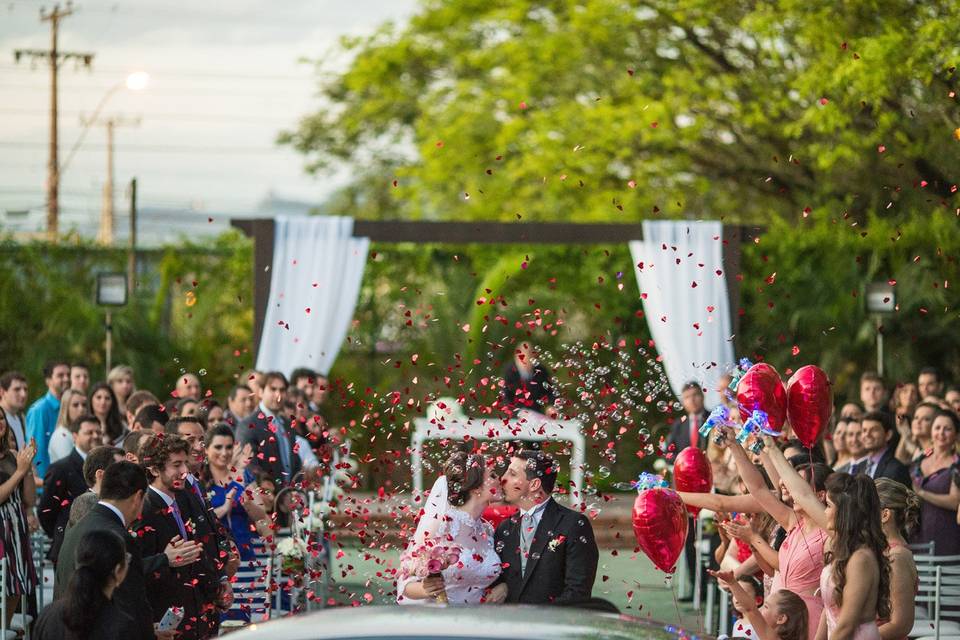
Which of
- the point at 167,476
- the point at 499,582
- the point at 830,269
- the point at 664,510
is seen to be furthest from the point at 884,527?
the point at 830,269

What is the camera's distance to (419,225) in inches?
611

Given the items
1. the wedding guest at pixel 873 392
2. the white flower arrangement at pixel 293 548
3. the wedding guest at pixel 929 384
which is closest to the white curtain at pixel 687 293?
the wedding guest at pixel 873 392

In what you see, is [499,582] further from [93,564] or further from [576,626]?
[576,626]

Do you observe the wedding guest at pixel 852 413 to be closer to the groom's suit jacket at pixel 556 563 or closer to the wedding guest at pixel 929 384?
the wedding guest at pixel 929 384

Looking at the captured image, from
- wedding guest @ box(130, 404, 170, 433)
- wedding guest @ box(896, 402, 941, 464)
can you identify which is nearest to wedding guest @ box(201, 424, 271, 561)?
wedding guest @ box(130, 404, 170, 433)

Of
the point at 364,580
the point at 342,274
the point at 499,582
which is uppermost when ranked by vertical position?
the point at 342,274

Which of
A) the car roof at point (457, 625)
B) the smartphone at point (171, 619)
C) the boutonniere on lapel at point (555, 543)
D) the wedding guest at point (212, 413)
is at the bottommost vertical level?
the smartphone at point (171, 619)

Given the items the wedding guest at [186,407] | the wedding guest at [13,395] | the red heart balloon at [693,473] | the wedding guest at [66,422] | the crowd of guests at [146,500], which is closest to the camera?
the crowd of guests at [146,500]

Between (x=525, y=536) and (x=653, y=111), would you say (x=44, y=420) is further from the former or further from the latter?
(x=653, y=111)

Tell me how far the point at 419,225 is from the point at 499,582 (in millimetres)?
8480

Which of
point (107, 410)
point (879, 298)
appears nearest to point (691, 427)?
point (879, 298)

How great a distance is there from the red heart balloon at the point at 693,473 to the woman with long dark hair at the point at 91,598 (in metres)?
3.19

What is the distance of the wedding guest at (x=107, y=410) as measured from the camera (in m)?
12.1

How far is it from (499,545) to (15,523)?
3.55 m
